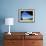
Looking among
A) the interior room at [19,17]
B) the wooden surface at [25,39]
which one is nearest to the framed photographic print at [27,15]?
the interior room at [19,17]

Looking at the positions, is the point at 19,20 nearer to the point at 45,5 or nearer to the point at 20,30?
the point at 20,30

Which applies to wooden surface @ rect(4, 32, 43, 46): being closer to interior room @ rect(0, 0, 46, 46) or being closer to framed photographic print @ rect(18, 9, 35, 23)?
interior room @ rect(0, 0, 46, 46)

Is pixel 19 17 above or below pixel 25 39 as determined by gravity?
above

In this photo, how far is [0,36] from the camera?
15.6 feet

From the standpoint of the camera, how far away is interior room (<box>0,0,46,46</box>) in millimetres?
4695

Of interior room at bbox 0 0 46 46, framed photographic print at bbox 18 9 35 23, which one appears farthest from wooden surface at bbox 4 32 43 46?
framed photographic print at bbox 18 9 35 23

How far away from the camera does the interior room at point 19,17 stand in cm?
470

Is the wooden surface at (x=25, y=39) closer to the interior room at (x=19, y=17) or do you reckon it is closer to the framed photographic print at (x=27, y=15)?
the interior room at (x=19, y=17)

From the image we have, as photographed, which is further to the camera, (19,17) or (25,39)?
(19,17)

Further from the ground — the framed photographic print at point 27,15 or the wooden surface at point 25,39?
the framed photographic print at point 27,15

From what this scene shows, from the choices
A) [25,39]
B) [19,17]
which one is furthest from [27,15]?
[25,39]

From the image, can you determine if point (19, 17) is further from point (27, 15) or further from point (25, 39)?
point (25, 39)

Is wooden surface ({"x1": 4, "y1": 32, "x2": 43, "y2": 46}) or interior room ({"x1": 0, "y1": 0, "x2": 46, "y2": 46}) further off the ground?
interior room ({"x1": 0, "y1": 0, "x2": 46, "y2": 46})

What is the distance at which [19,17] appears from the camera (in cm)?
471
